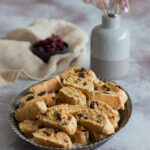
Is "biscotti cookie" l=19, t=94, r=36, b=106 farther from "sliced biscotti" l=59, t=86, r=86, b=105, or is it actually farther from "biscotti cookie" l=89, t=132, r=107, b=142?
"biscotti cookie" l=89, t=132, r=107, b=142

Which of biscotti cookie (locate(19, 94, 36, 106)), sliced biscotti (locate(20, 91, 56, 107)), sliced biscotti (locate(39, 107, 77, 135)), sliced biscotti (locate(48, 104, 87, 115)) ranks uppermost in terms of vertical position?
sliced biscotti (locate(39, 107, 77, 135))

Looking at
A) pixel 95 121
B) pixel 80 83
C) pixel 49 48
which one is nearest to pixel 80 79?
pixel 80 83

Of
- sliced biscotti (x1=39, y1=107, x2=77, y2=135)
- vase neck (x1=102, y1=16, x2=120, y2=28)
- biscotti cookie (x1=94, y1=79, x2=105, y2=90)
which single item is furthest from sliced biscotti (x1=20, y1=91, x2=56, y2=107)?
vase neck (x1=102, y1=16, x2=120, y2=28)

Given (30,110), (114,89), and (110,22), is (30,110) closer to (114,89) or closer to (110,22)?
(114,89)

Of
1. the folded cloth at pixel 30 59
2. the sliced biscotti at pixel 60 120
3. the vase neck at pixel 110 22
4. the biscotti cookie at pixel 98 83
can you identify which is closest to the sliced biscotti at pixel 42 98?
the sliced biscotti at pixel 60 120

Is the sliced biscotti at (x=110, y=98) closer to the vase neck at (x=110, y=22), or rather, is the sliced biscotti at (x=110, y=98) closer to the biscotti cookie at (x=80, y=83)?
the biscotti cookie at (x=80, y=83)

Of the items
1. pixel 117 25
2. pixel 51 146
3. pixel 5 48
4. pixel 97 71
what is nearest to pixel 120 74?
pixel 97 71

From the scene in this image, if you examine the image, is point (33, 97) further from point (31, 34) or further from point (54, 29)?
point (54, 29)
